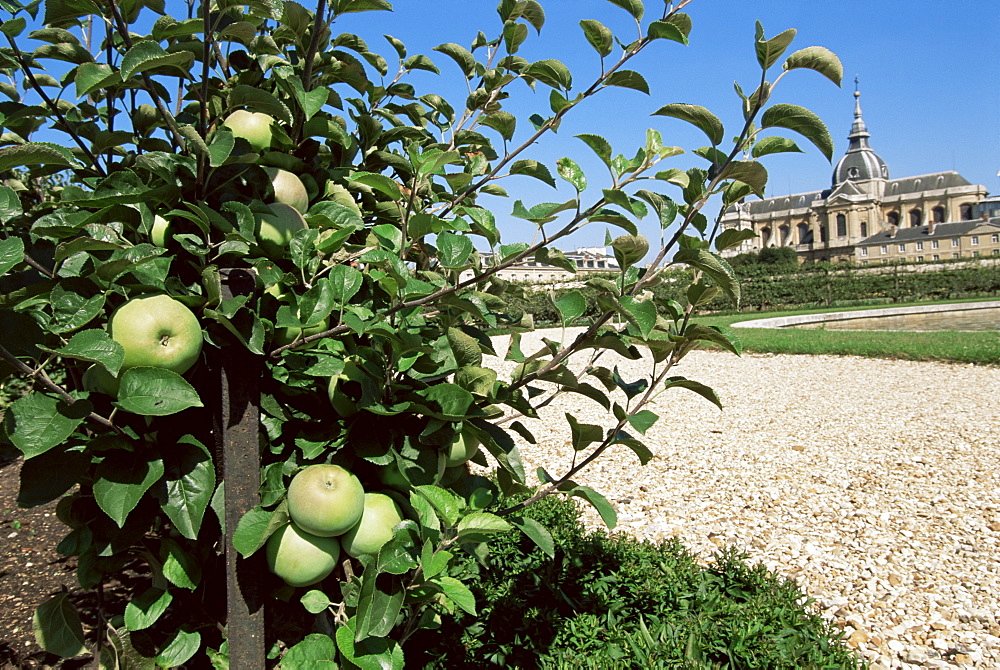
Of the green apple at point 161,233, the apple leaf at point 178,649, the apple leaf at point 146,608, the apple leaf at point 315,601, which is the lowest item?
the apple leaf at point 178,649

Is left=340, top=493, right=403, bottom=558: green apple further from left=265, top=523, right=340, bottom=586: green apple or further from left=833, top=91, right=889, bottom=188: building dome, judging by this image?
left=833, top=91, right=889, bottom=188: building dome

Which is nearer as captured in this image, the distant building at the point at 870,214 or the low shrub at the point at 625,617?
the low shrub at the point at 625,617

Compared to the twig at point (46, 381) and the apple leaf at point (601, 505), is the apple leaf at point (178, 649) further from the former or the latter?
the apple leaf at point (601, 505)

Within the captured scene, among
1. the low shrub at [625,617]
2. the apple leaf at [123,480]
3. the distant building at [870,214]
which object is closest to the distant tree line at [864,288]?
the distant building at [870,214]

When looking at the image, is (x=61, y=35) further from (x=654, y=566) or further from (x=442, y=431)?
(x=654, y=566)

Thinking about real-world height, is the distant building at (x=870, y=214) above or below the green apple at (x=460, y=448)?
above

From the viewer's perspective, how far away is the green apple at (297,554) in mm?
973

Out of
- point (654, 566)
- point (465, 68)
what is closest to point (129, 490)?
point (465, 68)

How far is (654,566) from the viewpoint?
2.79 meters

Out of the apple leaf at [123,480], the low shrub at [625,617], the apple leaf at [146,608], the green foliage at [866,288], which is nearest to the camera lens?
the apple leaf at [123,480]

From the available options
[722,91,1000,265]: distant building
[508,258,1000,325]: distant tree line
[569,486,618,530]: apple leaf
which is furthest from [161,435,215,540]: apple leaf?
[722,91,1000,265]: distant building

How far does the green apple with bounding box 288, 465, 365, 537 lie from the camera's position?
93cm

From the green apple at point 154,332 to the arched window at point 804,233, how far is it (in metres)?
93.6

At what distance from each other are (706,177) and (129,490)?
1.05m
